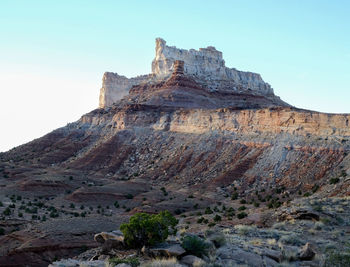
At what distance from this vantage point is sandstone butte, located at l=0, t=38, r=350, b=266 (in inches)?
861

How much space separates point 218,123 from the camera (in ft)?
161

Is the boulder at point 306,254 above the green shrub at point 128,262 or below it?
below

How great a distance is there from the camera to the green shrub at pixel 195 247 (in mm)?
9820

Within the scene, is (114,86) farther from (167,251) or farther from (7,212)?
(167,251)

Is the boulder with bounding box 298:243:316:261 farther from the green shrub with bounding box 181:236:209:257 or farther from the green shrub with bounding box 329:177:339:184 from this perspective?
the green shrub with bounding box 329:177:339:184

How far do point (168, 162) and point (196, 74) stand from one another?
42.0m

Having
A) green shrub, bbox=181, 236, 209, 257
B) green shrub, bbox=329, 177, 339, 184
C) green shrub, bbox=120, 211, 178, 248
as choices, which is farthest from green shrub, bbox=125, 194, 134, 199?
green shrub, bbox=181, 236, 209, 257

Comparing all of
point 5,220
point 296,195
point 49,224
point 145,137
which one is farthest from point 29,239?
point 145,137

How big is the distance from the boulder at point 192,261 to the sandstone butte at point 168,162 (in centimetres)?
833

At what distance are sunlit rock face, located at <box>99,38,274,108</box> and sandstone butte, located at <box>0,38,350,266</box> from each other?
30.9 ft

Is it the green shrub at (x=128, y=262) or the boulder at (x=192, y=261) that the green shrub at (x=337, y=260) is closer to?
the boulder at (x=192, y=261)

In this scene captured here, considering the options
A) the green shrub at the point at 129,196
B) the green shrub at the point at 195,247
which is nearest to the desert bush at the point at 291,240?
the green shrub at the point at 195,247

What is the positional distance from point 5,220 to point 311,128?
28.0 m

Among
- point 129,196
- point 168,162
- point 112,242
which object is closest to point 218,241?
point 112,242
